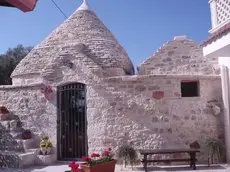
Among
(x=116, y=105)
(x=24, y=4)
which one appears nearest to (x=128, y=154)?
(x=116, y=105)

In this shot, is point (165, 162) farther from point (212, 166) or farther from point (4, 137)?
point (4, 137)

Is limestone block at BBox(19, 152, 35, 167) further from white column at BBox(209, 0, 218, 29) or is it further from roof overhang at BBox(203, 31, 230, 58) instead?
white column at BBox(209, 0, 218, 29)

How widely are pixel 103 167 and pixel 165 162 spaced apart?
264 centimetres

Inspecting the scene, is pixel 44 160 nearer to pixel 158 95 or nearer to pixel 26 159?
pixel 26 159

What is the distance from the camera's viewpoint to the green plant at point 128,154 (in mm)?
8484

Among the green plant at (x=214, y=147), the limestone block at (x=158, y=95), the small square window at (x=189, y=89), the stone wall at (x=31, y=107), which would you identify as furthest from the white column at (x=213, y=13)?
the stone wall at (x=31, y=107)

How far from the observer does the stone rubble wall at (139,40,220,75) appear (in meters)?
9.72

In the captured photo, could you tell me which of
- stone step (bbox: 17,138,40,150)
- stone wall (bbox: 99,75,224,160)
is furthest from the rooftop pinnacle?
stone step (bbox: 17,138,40,150)

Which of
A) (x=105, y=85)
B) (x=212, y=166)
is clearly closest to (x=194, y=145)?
(x=212, y=166)

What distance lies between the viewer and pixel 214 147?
8531mm

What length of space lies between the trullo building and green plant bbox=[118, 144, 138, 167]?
53 centimetres

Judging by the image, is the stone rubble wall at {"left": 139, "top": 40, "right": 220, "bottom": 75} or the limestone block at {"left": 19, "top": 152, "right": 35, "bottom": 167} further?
the stone rubble wall at {"left": 139, "top": 40, "right": 220, "bottom": 75}

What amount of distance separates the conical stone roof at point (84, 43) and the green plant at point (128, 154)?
3740 millimetres

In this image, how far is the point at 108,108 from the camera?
30.9 ft
